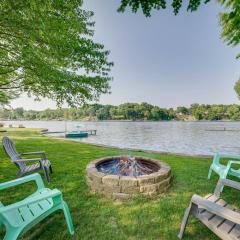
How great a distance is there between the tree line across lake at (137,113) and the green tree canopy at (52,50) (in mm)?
98536

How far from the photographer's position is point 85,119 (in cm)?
12425

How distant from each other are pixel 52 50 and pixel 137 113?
359ft

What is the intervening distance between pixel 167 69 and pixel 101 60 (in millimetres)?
41576

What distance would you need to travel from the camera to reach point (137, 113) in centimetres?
11394

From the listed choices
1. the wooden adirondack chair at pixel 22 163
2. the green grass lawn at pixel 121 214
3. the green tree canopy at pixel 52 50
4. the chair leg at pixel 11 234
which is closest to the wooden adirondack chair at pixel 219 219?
the green grass lawn at pixel 121 214

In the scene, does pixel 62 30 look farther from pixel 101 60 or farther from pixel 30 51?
pixel 101 60

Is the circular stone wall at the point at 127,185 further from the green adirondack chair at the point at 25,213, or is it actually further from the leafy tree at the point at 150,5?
the leafy tree at the point at 150,5

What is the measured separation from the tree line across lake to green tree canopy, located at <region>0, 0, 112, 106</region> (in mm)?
98536

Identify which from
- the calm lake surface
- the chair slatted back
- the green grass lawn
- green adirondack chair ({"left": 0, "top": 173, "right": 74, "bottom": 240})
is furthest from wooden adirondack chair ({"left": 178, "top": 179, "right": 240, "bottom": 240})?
the calm lake surface

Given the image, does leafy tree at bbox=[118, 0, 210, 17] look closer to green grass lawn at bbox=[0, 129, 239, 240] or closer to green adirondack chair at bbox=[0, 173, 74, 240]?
green adirondack chair at bbox=[0, 173, 74, 240]

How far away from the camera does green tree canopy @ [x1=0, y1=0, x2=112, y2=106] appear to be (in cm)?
455

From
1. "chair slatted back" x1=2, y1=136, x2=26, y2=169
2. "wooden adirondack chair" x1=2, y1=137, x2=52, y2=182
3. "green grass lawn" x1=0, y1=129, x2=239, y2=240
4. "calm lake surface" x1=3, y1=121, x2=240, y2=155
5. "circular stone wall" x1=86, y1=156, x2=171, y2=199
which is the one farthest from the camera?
"calm lake surface" x1=3, y1=121, x2=240, y2=155

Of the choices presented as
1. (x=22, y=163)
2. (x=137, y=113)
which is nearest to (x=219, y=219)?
(x=22, y=163)

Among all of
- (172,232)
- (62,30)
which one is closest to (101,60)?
(62,30)
